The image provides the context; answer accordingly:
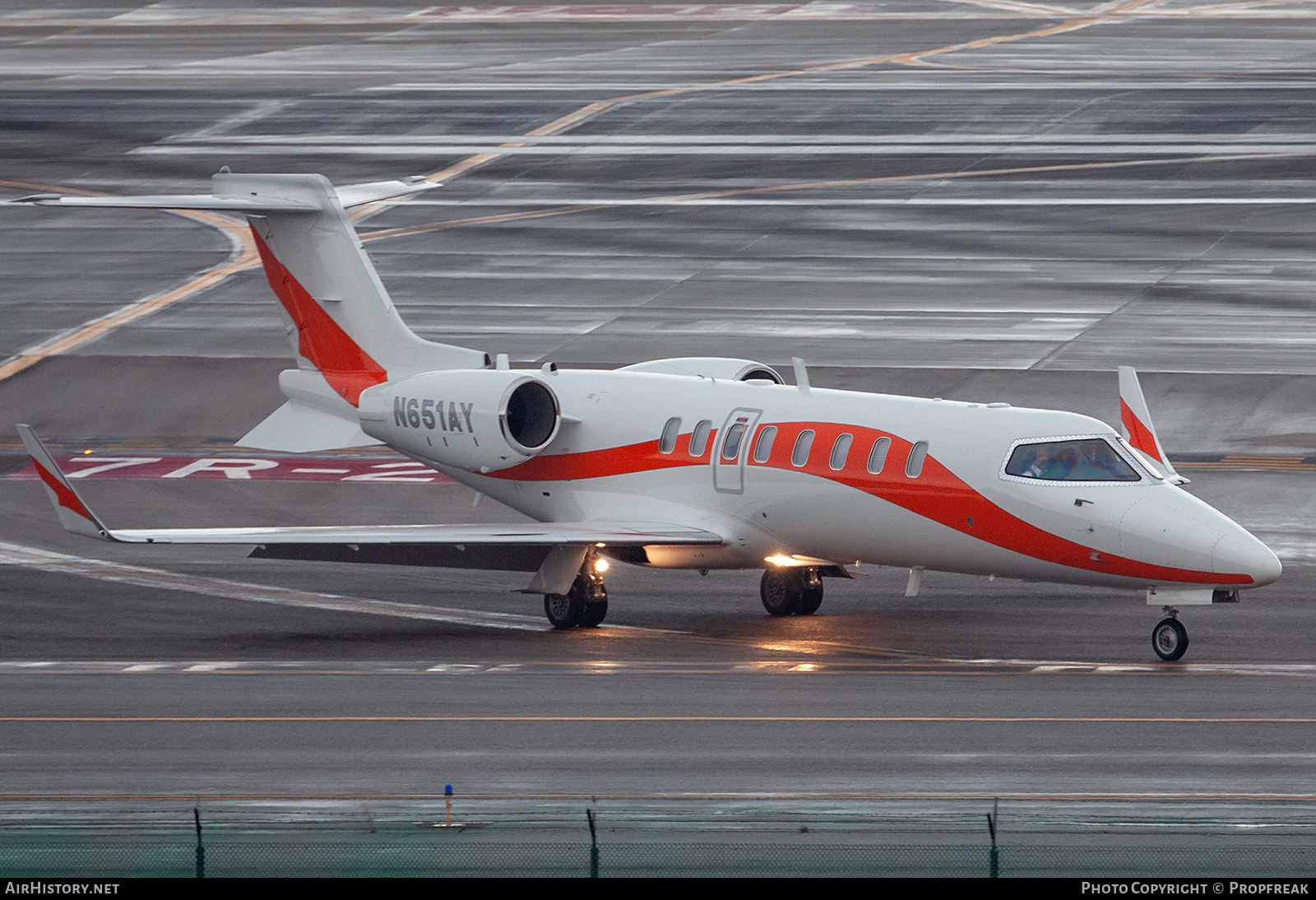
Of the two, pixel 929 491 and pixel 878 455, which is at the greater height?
pixel 878 455

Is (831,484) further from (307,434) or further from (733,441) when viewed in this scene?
(307,434)

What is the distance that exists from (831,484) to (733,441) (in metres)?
1.77

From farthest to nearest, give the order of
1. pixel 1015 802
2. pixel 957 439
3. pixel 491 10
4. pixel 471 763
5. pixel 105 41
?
pixel 491 10 < pixel 105 41 < pixel 957 439 < pixel 471 763 < pixel 1015 802

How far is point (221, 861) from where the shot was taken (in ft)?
43.0

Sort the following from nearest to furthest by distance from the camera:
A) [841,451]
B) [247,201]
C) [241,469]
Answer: [841,451], [247,201], [241,469]

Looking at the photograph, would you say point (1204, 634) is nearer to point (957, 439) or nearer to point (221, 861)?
point (957, 439)

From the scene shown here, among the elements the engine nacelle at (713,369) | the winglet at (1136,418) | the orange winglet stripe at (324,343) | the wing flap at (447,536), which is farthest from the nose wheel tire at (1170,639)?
the orange winglet stripe at (324,343)

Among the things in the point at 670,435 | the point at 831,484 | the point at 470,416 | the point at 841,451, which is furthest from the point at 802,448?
the point at 470,416

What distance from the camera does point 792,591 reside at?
88.7 ft

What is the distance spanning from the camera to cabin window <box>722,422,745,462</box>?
85.8ft

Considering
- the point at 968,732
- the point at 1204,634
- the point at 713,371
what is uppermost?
the point at 713,371

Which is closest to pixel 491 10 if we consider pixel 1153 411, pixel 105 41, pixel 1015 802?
pixel 105 41
